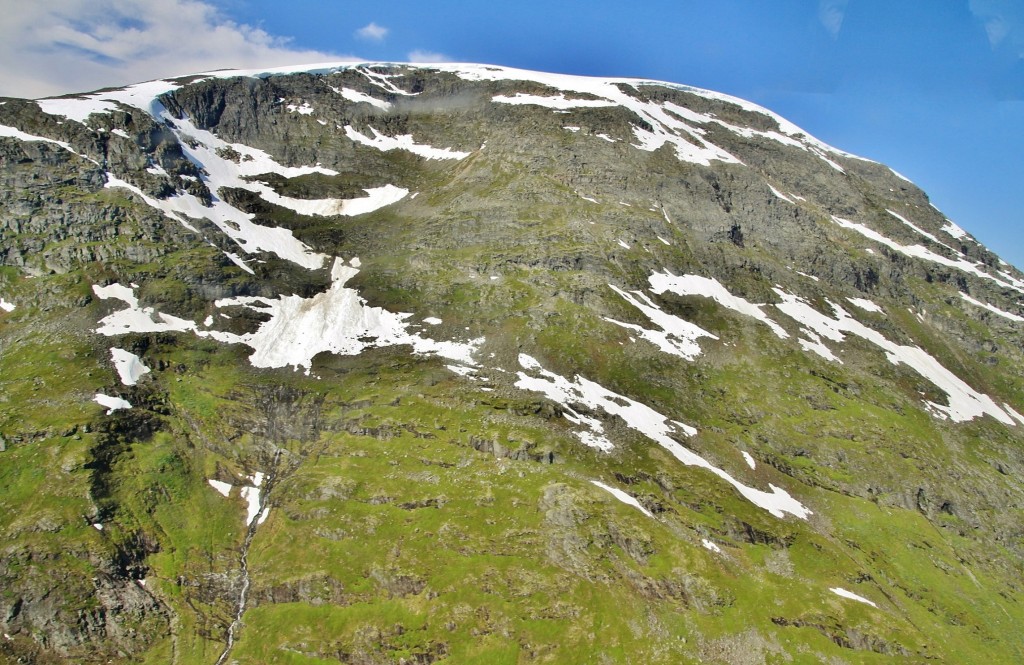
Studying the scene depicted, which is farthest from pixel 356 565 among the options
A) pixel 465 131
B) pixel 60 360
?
pixel 465 131

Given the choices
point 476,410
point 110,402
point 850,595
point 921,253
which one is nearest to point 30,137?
point 110,402

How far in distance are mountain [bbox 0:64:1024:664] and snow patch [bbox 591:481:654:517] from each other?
1.16 ft

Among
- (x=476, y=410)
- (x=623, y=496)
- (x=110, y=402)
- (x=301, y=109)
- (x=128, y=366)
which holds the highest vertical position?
(x=301, y=109)

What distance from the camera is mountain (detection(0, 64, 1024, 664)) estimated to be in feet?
251

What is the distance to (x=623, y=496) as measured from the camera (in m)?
91.7

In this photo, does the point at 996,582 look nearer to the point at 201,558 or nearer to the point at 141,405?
the point at 201,558

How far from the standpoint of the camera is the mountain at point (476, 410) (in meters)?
76.6

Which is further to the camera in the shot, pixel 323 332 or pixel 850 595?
pixel 323 332

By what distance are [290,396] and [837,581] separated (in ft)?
301

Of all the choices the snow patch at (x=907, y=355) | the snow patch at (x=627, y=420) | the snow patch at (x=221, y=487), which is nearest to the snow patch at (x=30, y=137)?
the snow patch at (x=221, y=487)

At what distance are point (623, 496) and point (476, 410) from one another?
2897 cm

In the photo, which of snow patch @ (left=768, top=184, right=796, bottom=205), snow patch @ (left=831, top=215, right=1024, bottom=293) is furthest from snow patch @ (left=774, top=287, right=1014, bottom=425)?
snow patch @ (left=831, top=215, right=1024, bottom=293)

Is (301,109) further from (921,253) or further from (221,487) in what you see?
(921,253)

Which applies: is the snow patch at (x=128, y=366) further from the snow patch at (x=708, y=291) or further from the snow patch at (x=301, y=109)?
the snow patch at (x=301, y=109)
